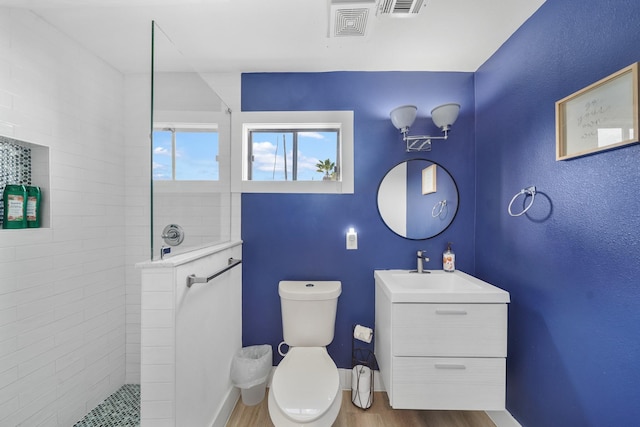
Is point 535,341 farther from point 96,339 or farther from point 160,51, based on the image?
point 96,339

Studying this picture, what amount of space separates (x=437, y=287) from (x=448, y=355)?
515mm

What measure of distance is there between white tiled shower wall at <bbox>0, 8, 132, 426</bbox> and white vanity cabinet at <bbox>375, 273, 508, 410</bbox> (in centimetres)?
185

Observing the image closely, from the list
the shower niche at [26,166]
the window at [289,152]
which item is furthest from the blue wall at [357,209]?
the shower niche at [26,166]

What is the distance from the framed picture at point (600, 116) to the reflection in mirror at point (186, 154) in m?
1.71

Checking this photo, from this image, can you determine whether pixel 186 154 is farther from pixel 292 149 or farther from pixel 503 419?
pixel 503 419

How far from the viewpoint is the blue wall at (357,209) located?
199 centimetres

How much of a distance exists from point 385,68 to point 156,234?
70.9 inches

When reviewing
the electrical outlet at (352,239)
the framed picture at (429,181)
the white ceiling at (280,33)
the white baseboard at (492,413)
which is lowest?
the white baseboard at (492,413)

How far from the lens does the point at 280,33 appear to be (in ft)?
5.16

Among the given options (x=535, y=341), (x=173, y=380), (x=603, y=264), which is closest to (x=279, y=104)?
(x=173, y=380)

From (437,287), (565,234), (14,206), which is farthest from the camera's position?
(437,287)

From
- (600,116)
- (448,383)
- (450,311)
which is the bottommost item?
(448,383)

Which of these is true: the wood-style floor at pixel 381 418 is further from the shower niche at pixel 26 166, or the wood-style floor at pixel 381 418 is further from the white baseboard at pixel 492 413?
the shower niche at pixel 26 166

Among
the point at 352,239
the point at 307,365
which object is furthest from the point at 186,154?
the point at 307,365
